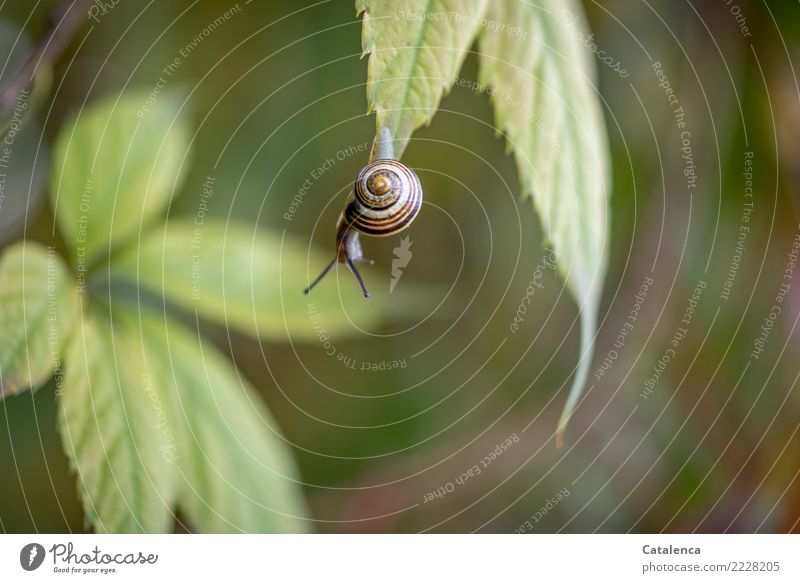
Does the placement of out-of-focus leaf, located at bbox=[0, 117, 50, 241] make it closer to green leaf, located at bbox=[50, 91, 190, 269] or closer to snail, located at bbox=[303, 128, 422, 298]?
green leaf, located at bbox=[50, 91, 190, 269]

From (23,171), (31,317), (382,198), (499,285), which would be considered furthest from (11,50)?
(499,285)

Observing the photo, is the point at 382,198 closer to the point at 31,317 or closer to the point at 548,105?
the point at 548,105

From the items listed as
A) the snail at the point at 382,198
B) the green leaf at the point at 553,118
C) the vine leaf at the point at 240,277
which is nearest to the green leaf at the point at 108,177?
the vine leaf at the point at 240,277

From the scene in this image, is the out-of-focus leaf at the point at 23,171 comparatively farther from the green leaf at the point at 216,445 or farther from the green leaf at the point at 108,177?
the green leaf at the point at 216,445

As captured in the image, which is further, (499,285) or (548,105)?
(499,285)

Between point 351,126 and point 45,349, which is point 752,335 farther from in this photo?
point 45,349
